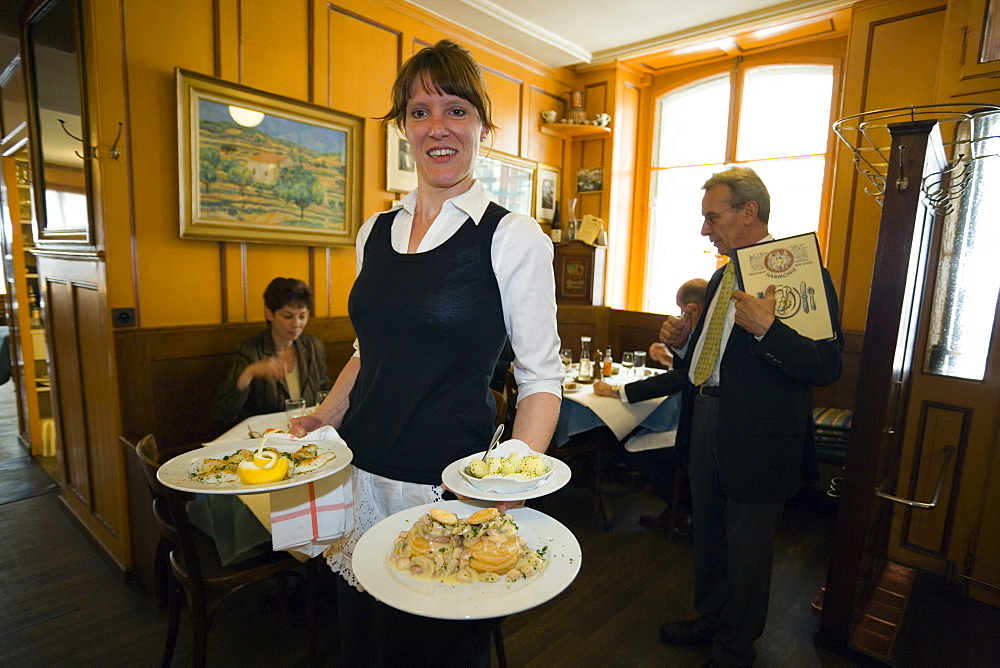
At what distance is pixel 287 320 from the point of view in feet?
9.07

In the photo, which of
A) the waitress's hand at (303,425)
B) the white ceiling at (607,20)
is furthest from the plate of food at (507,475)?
the white ceiling at (607,20)

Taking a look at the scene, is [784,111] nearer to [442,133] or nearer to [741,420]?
[741,420]

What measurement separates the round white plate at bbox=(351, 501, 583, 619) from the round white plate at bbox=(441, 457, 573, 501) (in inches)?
3.2

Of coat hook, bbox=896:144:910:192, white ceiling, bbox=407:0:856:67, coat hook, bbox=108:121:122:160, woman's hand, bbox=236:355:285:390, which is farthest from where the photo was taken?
white ceiling, bbox=407:0:856:67

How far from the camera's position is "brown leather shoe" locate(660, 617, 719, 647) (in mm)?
2340

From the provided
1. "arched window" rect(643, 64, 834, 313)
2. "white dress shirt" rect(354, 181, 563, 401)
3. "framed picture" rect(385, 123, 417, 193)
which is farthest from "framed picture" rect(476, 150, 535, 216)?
"white dress shirt" rect(354, 181, 563, 401)

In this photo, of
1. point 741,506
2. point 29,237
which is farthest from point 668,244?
point 29,237

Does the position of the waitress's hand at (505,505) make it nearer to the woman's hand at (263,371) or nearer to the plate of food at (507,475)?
the plate of food at (507,475)

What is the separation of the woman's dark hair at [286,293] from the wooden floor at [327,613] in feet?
4.32

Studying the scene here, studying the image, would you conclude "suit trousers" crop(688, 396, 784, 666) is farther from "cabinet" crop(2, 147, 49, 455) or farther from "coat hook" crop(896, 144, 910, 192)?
"cabinet" crop(2, 147, 49, 455)

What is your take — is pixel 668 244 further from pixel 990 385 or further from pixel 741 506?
pixel 741 506

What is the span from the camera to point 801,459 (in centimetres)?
205

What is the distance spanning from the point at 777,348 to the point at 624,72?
3807mm

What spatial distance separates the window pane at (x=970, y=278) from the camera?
8.18ft
